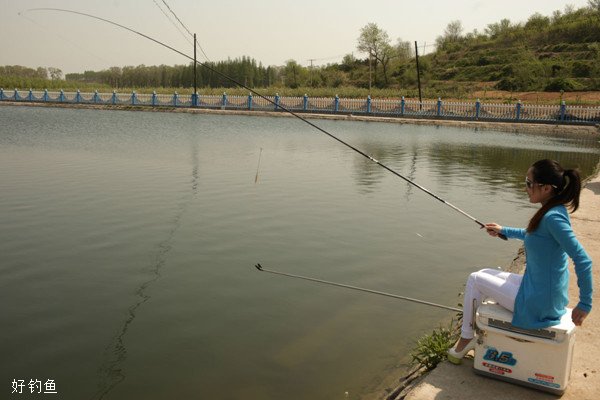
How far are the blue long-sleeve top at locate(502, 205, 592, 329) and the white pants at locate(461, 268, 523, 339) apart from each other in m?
0.13

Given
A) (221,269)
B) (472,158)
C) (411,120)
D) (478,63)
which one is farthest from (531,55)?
(221,269)

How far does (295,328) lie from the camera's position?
5164 millimetres

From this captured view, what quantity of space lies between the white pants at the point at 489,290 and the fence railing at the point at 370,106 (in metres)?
32.4

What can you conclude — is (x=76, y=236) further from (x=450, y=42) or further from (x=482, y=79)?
(x=450, y=42)

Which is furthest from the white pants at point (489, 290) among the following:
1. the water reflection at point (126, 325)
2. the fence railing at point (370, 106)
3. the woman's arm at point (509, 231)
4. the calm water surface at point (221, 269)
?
the fence railing at point (370, 106)

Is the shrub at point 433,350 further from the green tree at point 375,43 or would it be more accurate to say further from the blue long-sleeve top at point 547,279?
the green tree at point 375,43

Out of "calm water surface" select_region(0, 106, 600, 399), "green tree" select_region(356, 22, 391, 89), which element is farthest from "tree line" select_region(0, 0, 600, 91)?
"calm water surface" select_region(0, 106, 600, 399)

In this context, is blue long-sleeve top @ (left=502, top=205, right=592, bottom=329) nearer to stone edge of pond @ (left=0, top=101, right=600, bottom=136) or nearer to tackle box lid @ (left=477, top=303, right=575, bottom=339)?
tackle box lid @ (left=477, top=303, right=575, bottom=339)

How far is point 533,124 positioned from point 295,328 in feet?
111

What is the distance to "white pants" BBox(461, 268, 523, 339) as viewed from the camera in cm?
348

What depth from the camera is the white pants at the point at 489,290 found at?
348cm

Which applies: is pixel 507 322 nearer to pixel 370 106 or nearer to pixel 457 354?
pixel 457 354

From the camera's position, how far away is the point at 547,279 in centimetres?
325

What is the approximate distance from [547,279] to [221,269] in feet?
13.4
